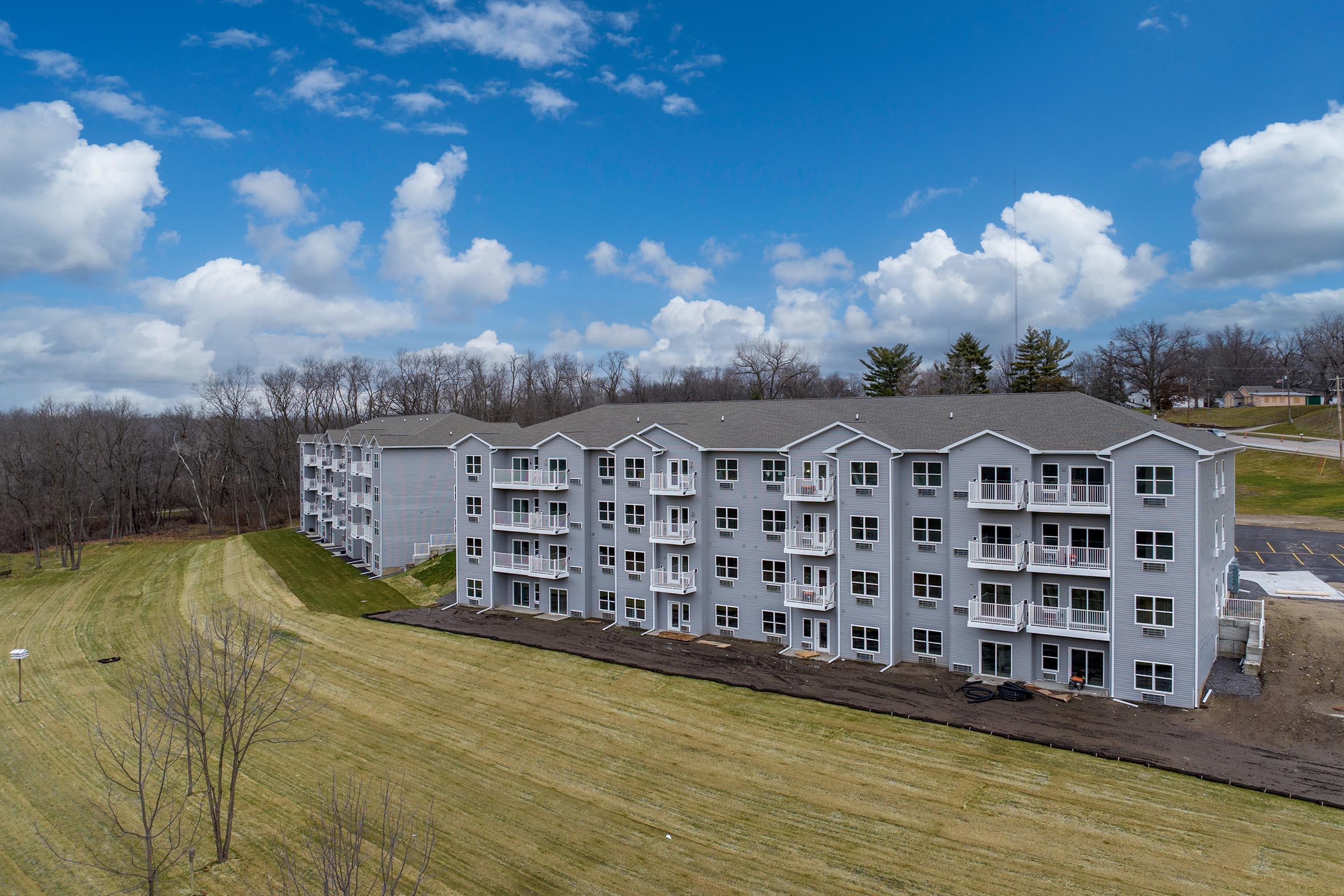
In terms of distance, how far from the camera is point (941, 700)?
26266 millimetres

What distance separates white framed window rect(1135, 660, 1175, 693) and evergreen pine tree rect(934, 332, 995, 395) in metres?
45.5

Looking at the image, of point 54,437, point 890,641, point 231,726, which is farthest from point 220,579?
point 890,641

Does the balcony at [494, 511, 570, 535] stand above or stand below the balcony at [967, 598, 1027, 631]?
above

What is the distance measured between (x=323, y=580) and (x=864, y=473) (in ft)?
127

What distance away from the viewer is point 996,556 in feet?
91.8

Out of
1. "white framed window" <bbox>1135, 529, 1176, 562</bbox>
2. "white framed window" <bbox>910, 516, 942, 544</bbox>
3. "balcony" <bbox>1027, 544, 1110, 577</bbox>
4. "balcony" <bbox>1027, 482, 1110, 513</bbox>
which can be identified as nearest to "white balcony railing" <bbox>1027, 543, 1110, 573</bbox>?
"balcony" <bbox>1027, 544, 1110, 577</bbox>

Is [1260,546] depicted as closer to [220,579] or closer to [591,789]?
[591,789]

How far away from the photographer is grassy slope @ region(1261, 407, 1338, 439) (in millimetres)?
81125

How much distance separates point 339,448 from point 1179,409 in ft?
395

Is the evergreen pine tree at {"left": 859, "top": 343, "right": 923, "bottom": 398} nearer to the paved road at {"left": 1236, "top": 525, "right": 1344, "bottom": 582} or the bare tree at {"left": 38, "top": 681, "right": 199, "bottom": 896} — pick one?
the paved road at {"left": 1236, "top": 525, "right": 1344, "bottom": 582}

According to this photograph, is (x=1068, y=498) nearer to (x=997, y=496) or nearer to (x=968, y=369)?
(x=997, y=496)

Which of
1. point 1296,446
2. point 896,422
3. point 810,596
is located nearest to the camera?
point 810,596

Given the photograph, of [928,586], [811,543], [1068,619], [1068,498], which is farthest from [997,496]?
[811,543]

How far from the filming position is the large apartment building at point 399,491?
2029 inches
